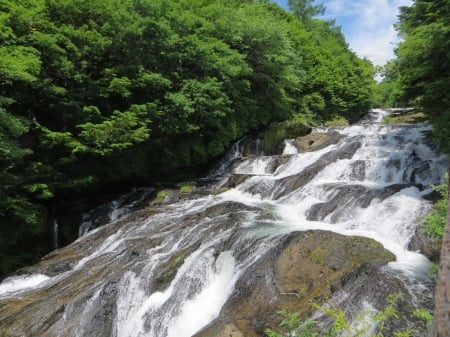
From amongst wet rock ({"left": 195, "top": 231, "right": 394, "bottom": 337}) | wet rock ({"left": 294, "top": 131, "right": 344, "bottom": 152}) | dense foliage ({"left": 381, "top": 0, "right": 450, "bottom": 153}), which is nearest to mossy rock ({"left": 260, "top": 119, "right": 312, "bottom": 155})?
wet rock ({"left": 294, "top": 131, "right": 344, "bottom": 152})

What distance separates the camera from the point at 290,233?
755 centimetres

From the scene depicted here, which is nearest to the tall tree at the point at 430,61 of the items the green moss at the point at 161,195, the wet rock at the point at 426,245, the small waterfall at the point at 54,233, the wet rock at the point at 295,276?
the wet rock at the point at 426,245

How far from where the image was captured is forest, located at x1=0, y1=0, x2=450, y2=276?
10203mm

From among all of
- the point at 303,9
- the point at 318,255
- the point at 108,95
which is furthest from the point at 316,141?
the point at 303,9

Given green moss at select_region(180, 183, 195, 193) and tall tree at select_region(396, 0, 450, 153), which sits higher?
tall tree at select_region(396, 0, 450, 153)

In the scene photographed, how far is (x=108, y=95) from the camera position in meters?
13.1

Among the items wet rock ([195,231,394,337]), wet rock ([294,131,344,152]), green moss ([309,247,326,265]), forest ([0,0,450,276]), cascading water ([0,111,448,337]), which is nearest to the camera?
wet rock ([195,231,394,337])

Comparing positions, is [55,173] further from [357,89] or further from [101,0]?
[357,89]

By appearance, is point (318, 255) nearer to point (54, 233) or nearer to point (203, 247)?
point (203, 247)

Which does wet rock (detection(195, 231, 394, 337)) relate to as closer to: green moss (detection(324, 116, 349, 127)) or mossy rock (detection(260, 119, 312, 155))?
mossy rock (detection(260, 119, 312, 155))

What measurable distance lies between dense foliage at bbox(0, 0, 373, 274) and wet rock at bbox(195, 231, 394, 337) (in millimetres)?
7244

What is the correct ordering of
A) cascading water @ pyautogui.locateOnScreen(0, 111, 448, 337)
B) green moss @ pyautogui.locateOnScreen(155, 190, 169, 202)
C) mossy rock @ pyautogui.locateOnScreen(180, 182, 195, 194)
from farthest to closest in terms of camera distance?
mossy rock @ pyautogui.locateOnScreen(180, 182, 195, 194), green moss @ pyautogui.locateOnScreen(155, 190, 169, 202), cascading water @ pyautogui.locateOnScreen(0, 111, 448, 337)

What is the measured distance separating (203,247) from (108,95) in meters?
8.07

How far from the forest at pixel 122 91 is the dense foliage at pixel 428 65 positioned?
4 centimetres
